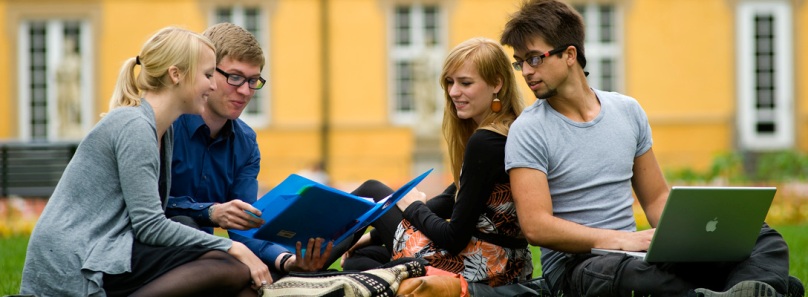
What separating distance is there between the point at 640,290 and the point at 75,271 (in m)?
1.88

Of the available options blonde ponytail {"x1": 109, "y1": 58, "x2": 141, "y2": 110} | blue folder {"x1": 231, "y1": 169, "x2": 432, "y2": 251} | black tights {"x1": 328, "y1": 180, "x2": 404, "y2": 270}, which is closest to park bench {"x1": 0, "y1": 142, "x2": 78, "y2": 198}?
black tights {"x1": 328, "y1": 180, "x2": 404, "y2": 270}

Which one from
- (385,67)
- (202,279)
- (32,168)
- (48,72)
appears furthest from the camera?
(48,72)

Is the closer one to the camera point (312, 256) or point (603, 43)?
point (312, 256)

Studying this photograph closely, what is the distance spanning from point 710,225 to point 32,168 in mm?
10829

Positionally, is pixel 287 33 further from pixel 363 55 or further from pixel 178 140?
pixel 178 140

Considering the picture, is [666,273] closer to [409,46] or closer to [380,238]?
[380,238]

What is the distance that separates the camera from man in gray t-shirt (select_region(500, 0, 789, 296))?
14.5 feet

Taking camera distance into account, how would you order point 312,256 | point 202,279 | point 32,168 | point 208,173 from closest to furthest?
1. point 202,279
2. point 312,256
3. point 208,173
4. point 32,168

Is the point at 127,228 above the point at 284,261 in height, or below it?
above

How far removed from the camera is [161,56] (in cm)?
418

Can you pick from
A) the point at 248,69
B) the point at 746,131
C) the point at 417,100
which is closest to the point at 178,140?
the point at 248,69

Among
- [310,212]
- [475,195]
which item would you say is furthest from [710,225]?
[310,212]

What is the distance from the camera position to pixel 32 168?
13875 millimetres

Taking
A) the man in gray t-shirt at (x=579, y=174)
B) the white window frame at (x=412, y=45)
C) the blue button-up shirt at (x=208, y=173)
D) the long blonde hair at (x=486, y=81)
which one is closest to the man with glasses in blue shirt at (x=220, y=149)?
the blue button-up shirt at (x=208, y=173)
